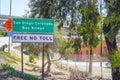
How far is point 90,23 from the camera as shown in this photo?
24438 millimetres

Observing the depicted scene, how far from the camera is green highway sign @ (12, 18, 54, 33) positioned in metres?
21.3

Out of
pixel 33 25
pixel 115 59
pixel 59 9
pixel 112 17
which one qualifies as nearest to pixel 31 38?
pixel 33 25

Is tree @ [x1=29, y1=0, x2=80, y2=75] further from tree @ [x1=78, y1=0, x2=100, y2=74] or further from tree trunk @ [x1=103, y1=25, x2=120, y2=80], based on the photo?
tree trunk @ [x1=103, y1=25, x2=120, y2=80]

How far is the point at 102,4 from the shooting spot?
917 inches

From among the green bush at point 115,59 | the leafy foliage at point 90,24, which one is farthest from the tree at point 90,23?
the green bush at point 115,59

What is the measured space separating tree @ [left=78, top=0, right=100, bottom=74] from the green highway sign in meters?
3.19

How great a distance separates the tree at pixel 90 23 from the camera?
23.7m

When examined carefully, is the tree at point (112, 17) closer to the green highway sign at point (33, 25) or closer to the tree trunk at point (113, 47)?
the tree trunk at point (113, 47)

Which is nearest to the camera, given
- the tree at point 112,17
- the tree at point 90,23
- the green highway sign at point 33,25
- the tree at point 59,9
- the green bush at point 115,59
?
the green bush at point 115,59

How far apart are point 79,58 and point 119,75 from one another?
41.3 meters

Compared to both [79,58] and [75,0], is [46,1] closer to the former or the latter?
[75,0]

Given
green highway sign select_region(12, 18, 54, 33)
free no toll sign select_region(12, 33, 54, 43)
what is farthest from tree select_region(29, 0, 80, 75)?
free no toll sign select_region(12, 33, 54, 43)

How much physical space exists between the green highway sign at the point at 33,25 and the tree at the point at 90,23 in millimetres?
3191

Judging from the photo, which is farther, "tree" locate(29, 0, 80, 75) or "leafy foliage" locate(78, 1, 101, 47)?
"tree" locate(29, 0, 80, 75)
